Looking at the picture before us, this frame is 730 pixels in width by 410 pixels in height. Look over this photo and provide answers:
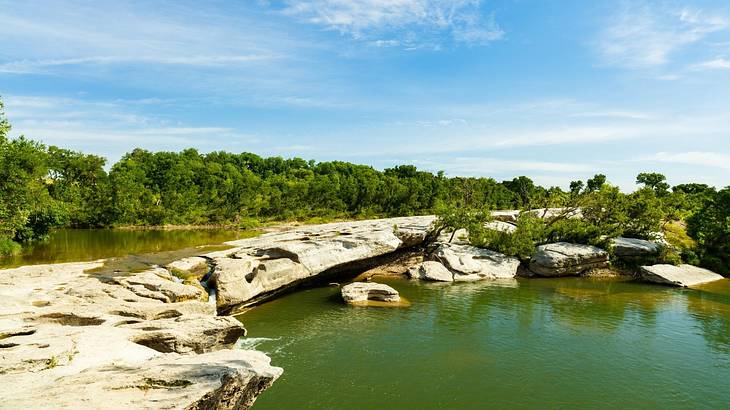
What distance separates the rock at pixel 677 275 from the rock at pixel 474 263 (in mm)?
11706

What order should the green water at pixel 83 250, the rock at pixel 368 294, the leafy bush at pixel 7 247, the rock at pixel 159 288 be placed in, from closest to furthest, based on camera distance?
the rock at pixel 159 288, the rock at pixel 368 294, the green water at pixel 83 250, the leafy bush at pixel 7 247

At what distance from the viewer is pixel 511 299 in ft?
99.4

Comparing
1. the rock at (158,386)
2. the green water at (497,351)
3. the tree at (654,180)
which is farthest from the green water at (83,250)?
the tree at (654,180)

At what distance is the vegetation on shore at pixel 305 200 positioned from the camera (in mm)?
42031

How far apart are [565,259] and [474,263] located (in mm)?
9328

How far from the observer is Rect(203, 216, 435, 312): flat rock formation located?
83.3 ft

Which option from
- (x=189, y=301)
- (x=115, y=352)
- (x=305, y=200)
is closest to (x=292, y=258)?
(x=189, y=301)

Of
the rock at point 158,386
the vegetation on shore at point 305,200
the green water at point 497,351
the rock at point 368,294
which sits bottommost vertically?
the green water at point 497,351

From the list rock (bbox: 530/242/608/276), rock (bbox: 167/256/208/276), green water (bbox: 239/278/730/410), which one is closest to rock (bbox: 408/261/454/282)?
green water (bbox: 239/278/730/410)

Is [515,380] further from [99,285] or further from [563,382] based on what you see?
[99,285]

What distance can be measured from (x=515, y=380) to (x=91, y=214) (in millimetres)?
74809

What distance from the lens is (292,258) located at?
30.2 metres

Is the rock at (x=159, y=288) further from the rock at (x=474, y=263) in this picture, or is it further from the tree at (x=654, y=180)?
the tree at (x=654, y=180)

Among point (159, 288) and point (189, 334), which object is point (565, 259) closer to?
point (159, 288)
